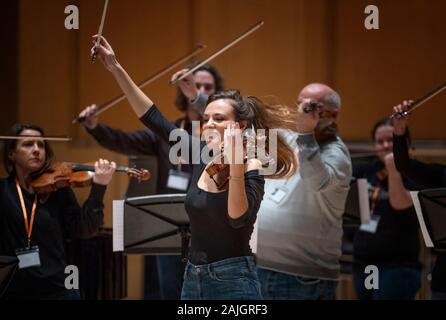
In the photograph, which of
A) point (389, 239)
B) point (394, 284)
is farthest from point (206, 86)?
point (394, 284)

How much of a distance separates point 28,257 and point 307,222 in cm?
114

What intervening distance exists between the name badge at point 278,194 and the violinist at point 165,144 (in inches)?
20.1

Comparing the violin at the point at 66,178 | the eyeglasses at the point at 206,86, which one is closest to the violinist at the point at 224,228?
the violin at the point at 66,178

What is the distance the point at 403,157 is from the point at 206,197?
1093mm

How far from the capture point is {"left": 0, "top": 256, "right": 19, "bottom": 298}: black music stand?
303 centimetres

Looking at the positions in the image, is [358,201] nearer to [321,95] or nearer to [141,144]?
[321,95]

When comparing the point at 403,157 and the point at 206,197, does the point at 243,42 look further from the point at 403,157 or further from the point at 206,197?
the point at 206,197

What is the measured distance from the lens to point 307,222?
3.32 m

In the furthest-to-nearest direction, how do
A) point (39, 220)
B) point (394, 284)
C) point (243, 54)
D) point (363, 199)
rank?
1. point (243, 54)
2. point (394, 284)
3. point (363, 199)
4. point (39, 220)

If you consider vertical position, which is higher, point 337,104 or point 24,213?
point 337,104

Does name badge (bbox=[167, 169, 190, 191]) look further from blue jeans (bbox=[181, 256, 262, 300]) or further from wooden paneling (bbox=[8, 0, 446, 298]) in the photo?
blue jeans (bbox=[181, 256, 262, 300])

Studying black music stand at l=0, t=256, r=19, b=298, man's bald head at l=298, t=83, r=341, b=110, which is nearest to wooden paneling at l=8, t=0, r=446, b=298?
man's bald head at l=298, t=83, r=341, b=110

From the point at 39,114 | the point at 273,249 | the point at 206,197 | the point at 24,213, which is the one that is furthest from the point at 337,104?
the point at 39,114

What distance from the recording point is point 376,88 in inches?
155
